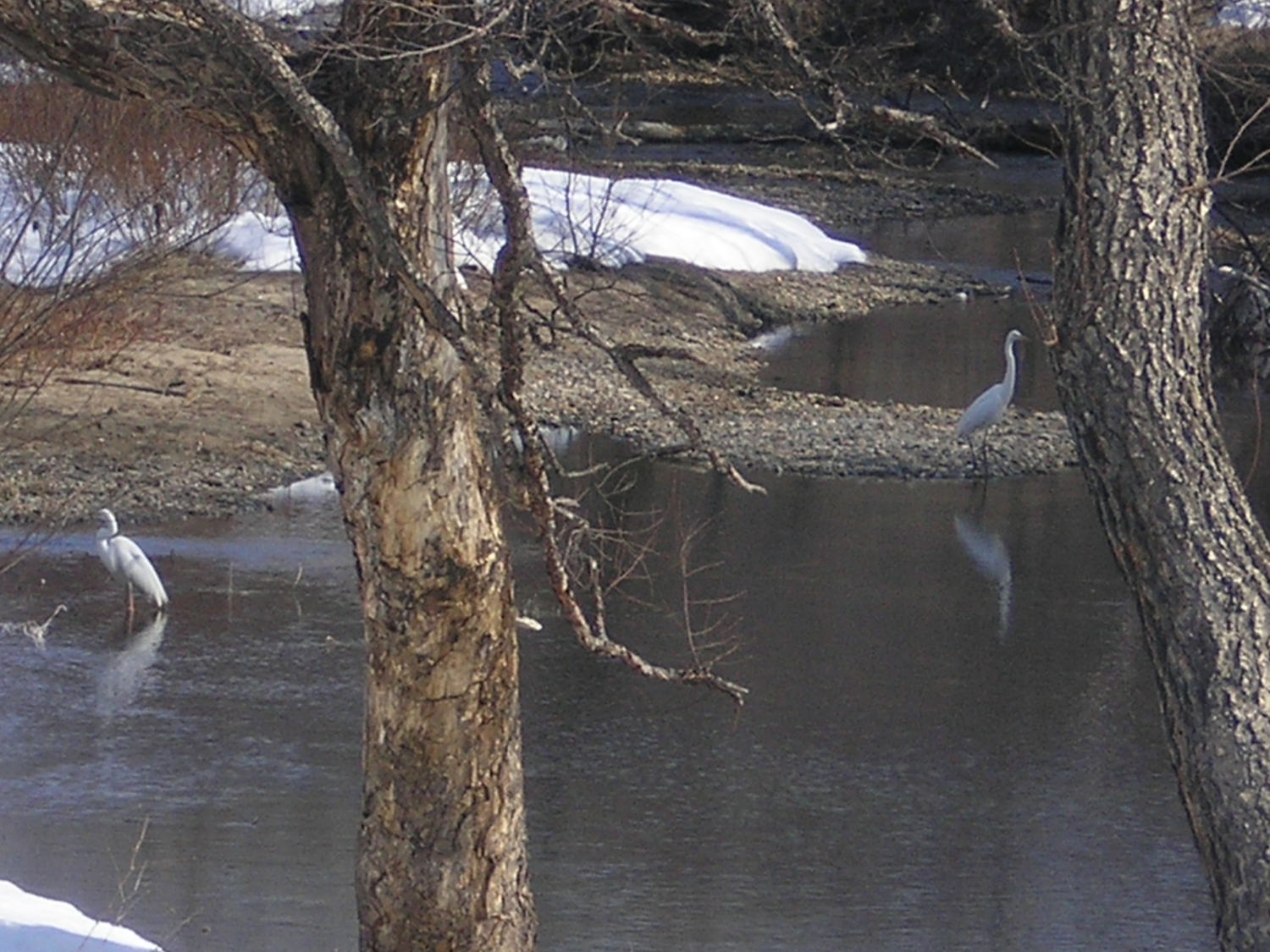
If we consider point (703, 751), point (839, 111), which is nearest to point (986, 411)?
point (703, 751)

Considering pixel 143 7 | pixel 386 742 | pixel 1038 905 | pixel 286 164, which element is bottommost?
pixel 1038 905

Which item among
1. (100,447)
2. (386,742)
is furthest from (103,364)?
(386,742)

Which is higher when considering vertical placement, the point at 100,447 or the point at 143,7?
the point at 143,7

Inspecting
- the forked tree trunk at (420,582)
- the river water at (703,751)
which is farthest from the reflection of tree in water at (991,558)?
A: the forked tree trunk at (420,582)

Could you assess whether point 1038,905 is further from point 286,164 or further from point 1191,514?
point 286,164

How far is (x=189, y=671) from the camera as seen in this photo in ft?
31.0

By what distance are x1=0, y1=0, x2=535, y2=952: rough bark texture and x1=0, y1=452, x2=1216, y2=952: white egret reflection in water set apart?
207 cm

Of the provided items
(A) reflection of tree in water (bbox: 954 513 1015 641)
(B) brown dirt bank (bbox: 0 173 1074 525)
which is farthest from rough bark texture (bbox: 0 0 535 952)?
(A) reflection of tree in water (bbox: 954 513 1015 641)

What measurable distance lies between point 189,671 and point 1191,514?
6.53m

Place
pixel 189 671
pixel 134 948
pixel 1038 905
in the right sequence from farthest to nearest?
pixel 189 671 < pixel 1038 905 < pixel 134 948

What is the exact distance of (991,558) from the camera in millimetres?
12273

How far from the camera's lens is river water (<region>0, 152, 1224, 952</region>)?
7152mm

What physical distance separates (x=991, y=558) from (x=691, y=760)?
13.7 feet

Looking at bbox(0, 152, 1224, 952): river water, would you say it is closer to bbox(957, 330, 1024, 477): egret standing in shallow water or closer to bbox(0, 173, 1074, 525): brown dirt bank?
bbox(0, 173, 1074, 525): brown dirt bank
